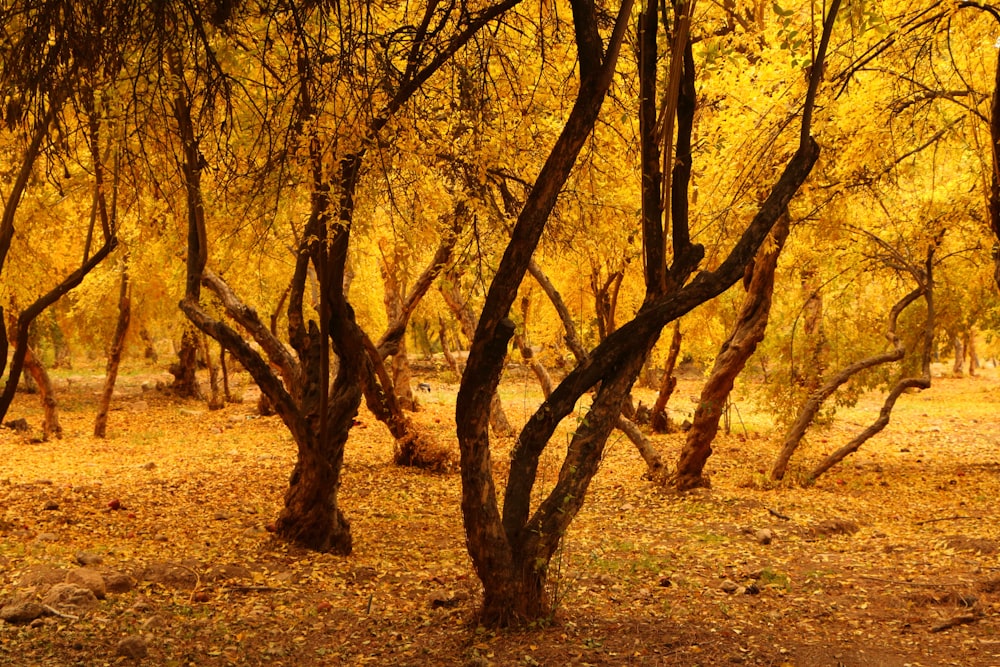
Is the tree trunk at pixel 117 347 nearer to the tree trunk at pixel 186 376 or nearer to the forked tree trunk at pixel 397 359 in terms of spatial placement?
the forked tree trunk at pixel 397 359

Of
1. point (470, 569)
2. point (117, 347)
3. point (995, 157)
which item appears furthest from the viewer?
point (117, 347)

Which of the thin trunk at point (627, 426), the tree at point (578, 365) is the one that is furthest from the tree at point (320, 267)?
the thin trunk at point (627, 426)

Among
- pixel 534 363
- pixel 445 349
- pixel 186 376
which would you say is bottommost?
pixel 186 376

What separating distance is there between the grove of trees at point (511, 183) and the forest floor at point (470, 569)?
49 cm

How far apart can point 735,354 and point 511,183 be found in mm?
2817

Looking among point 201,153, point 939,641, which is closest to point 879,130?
point 939,641

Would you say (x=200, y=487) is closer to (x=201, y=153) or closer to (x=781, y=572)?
(x=201, y=153)

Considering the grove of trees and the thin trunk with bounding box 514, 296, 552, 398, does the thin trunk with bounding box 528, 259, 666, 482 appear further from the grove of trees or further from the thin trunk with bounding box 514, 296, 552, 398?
the thin trunk with bounding box 514, 296, 552, 398

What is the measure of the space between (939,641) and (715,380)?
4707mm

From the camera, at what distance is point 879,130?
827cm

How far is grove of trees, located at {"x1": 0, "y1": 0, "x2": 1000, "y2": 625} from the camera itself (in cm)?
434

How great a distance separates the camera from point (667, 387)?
45.2 feet

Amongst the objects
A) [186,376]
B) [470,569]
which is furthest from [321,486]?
[186,376]

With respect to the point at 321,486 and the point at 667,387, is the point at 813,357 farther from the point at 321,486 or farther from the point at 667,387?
the point at 321,486
